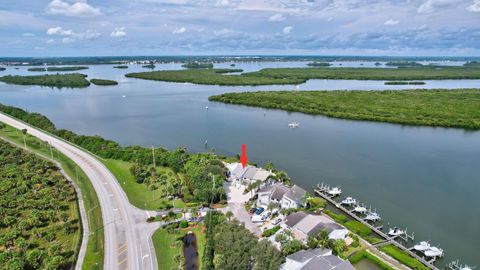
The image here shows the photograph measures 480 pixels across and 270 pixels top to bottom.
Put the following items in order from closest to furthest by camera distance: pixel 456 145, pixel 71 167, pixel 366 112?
pixel 71 167 → pixel 456 145 → pixel 366 112

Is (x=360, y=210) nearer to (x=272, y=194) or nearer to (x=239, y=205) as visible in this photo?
(x=272, y=194)

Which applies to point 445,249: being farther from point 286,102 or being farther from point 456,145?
point 286,102

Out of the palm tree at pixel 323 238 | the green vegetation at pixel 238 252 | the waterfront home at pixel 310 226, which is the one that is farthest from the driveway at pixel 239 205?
the palm tree at pixel 323 238

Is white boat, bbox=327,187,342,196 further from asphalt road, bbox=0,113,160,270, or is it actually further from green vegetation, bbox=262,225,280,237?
asphalt road, bbox=0,113,160,270

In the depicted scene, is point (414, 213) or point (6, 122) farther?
point (6, 122)

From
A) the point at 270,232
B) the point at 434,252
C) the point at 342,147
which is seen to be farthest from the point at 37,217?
the point at 342,147

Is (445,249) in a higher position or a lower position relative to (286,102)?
lower

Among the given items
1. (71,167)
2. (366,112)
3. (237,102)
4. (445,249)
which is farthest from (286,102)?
(445,249)

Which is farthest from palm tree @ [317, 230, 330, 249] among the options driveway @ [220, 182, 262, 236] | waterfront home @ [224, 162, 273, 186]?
waterfront home @ [224, 162, 273, 186]
